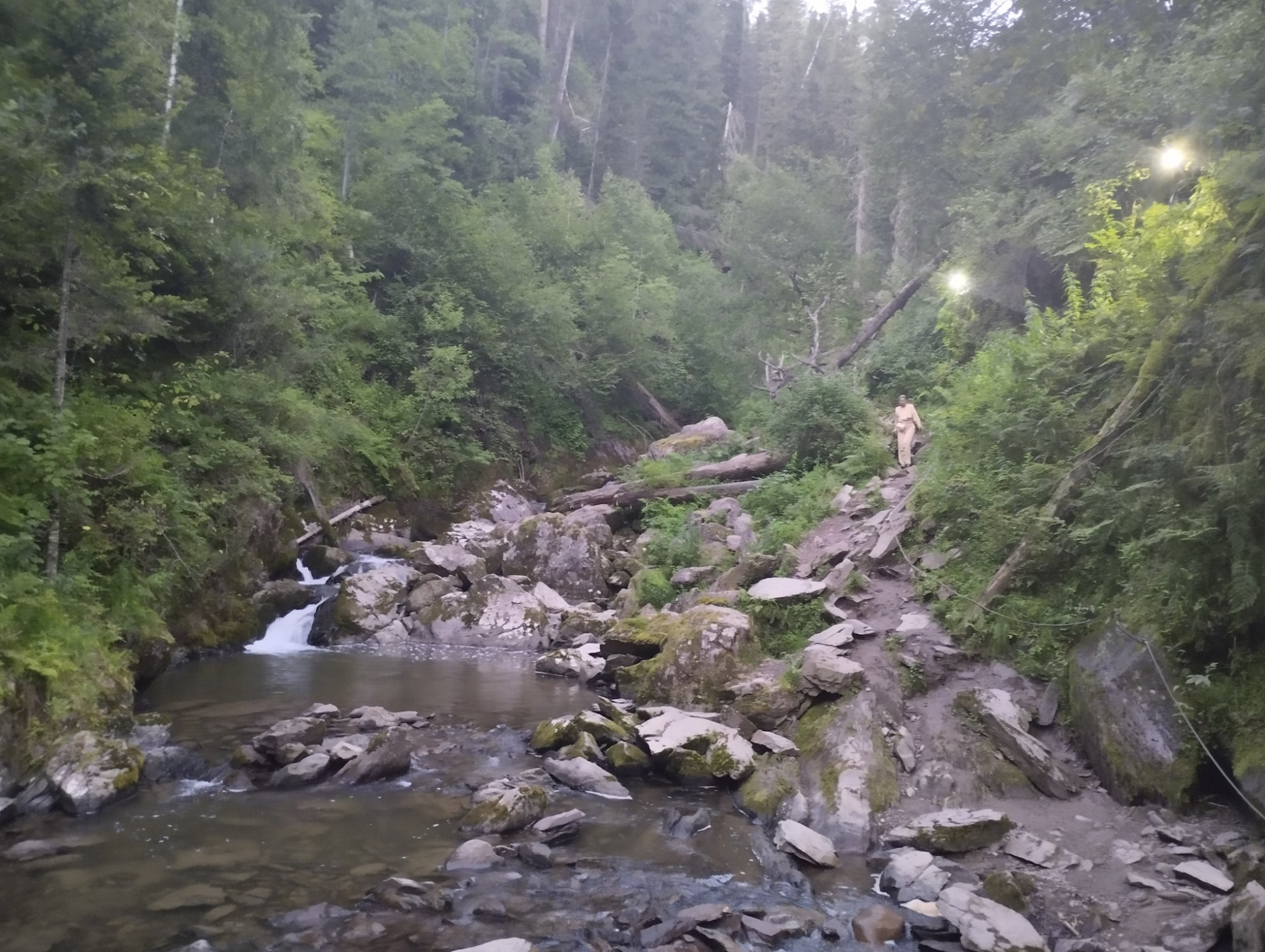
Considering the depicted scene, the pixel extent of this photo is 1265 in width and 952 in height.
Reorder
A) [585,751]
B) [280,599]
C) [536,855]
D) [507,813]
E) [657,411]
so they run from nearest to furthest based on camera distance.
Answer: [536,855] → [507,813] → [585,751] → [280,599] → [657,411]

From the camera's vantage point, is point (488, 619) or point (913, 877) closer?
A: point (913, 877)

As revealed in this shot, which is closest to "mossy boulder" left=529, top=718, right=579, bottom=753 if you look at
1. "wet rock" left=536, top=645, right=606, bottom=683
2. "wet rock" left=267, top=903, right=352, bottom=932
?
"wet rock" left=536, top=645, right=606, bottom=683

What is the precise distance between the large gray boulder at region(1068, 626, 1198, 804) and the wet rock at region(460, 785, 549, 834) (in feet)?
16.8

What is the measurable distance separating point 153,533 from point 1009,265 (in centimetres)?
1810

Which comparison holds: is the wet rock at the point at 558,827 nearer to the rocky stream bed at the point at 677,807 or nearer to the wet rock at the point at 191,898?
the rocky stream bed at the point at 677,807

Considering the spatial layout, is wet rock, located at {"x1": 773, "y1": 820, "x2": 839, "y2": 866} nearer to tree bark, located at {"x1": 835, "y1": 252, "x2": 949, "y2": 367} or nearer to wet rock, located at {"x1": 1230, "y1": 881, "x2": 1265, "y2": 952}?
wet rock, located at {"x1": 1230, "y1": 881, "x2": 1265, "y2": 952}

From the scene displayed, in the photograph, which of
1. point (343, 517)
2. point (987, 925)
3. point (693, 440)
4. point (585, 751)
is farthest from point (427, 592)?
point (987, 925)

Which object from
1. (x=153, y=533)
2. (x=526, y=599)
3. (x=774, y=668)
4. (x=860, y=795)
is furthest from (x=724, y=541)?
(x=153, y=533)

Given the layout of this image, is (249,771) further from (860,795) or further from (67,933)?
(860,795)

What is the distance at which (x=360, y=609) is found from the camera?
1543 cm

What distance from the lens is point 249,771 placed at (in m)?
8.20

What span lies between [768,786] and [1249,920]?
3.89m

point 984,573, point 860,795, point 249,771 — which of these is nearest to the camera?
point 860,795

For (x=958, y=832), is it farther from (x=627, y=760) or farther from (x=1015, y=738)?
(x=627, y=760)
